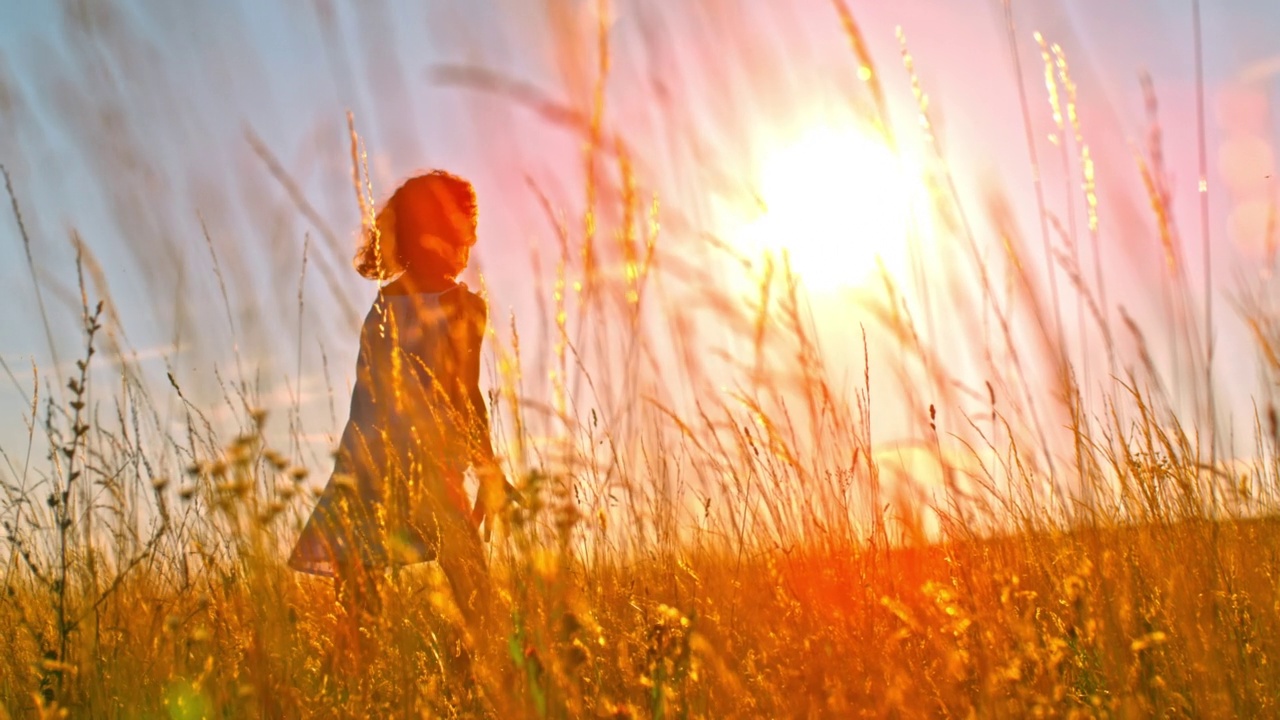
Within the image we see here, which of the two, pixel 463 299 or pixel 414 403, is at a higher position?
pixel 463 299

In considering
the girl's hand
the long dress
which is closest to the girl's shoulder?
the long dress

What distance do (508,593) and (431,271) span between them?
1981 millimetres

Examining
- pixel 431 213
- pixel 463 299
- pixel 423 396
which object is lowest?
pixel 423 396

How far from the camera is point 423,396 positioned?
1887mm

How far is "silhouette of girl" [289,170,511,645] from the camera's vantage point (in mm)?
1863

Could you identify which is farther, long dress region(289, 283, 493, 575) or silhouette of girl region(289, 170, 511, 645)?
long dress region(289, 283, 493, 575)

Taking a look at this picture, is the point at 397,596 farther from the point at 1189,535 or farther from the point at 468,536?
the point at 1189,535

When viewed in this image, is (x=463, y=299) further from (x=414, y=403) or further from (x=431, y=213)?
(x=414, y=403)

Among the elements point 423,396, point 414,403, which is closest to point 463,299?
point 414,403

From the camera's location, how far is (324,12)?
1.60 meters

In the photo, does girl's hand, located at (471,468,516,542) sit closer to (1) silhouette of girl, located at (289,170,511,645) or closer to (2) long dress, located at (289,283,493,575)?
(1) silhouette of girl, located at (289,170,511,645)

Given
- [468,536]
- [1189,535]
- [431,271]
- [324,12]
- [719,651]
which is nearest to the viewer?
[719,651]

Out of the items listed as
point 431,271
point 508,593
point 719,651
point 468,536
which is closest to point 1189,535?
point 719,651

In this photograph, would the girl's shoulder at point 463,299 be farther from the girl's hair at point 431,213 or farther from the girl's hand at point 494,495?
the girl's hand at point 494,495
